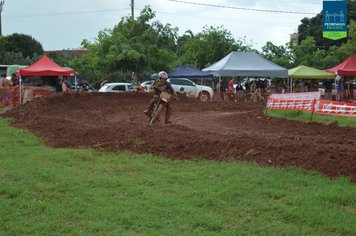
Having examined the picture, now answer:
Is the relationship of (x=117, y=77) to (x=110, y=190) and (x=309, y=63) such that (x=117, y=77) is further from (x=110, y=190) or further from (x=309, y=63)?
(x=110, y=190)

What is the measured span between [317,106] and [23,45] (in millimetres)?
62038

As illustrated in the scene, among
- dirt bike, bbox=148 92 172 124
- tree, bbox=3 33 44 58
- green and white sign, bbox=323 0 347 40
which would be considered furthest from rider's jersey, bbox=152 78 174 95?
tree, bbox=3 33 44 58

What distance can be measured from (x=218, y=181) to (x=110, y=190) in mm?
1727

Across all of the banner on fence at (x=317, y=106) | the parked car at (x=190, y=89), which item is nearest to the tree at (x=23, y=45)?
the parked car at (x=190, y=89)

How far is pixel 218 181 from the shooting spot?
330 inches

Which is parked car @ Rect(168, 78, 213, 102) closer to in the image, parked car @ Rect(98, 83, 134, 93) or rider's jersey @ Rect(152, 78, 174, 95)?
parked car @ Rect(98, 83, 134, 93)

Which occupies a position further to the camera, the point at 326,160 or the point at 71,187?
the point at 326,160

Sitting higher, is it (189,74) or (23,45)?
(23,45)

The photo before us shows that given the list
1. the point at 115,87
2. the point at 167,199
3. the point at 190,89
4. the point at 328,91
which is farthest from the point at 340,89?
the point at 167,199

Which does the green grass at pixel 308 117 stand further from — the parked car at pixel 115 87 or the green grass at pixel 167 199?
the parked car at pixel 115 87

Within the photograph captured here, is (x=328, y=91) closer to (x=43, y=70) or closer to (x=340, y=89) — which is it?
(x=340, y=89)

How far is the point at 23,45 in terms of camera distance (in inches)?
2921

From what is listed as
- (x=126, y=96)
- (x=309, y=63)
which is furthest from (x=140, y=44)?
(x=309, y=63)

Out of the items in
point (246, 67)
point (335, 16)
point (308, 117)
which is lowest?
point (308, 117)
